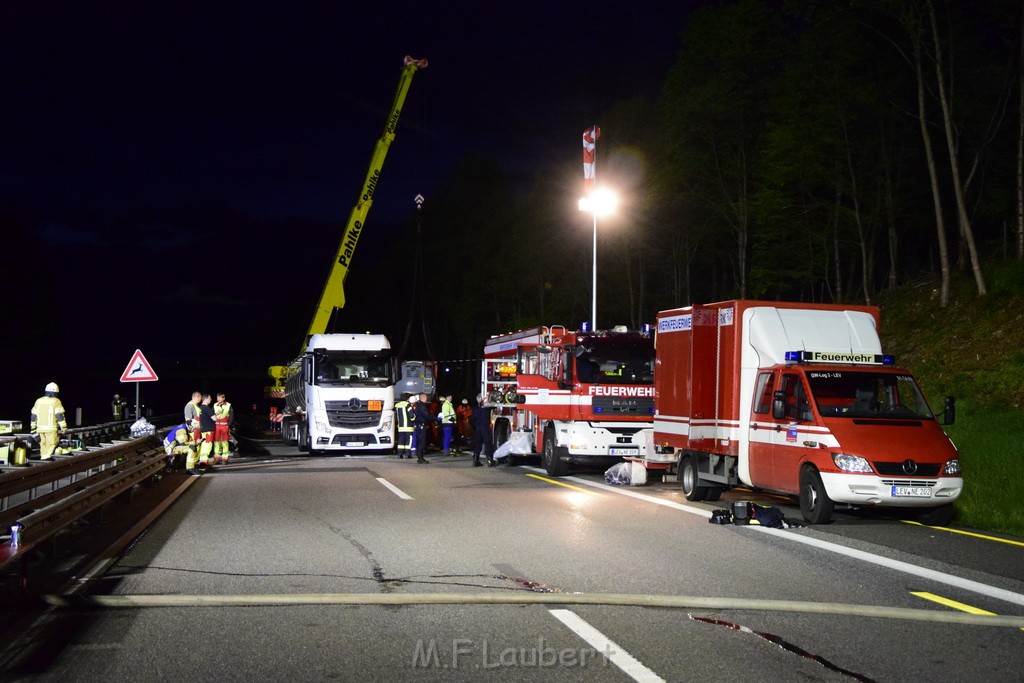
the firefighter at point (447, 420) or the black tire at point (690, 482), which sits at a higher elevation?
the firefighter at point (447, 420)

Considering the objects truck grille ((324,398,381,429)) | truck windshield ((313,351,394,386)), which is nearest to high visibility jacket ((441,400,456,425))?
truck windshield ((313,351,394,386))

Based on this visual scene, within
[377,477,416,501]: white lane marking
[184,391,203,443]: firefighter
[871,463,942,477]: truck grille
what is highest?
[184,391,203,443]: firefighter

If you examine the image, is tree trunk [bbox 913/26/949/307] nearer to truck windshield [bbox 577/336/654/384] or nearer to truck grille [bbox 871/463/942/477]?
truck windshield [bbox 577/336/654/384]

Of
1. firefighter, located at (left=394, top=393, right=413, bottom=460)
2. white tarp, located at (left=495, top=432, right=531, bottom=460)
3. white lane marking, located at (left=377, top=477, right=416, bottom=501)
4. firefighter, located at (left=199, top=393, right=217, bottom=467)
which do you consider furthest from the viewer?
firefighter, located at (left=394, top=393, right=413, bottom=460)

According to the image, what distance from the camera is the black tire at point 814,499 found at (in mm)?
13180

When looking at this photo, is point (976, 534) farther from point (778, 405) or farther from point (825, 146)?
point (825, 146)

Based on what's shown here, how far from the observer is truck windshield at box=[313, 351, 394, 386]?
30.3 metres

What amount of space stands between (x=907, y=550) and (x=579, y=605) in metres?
4.73

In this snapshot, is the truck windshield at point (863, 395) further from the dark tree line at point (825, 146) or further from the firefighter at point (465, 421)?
the firefighter at point (465, 421)

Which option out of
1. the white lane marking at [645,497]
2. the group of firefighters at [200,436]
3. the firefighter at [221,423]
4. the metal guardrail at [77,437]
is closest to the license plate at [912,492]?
the white lane marking at [645,497]

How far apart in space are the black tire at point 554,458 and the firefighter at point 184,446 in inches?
298

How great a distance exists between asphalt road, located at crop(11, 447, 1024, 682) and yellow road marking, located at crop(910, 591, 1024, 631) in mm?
40

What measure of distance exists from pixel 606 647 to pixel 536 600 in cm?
157

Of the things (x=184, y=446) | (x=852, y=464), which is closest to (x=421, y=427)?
(x=184, y=446)
